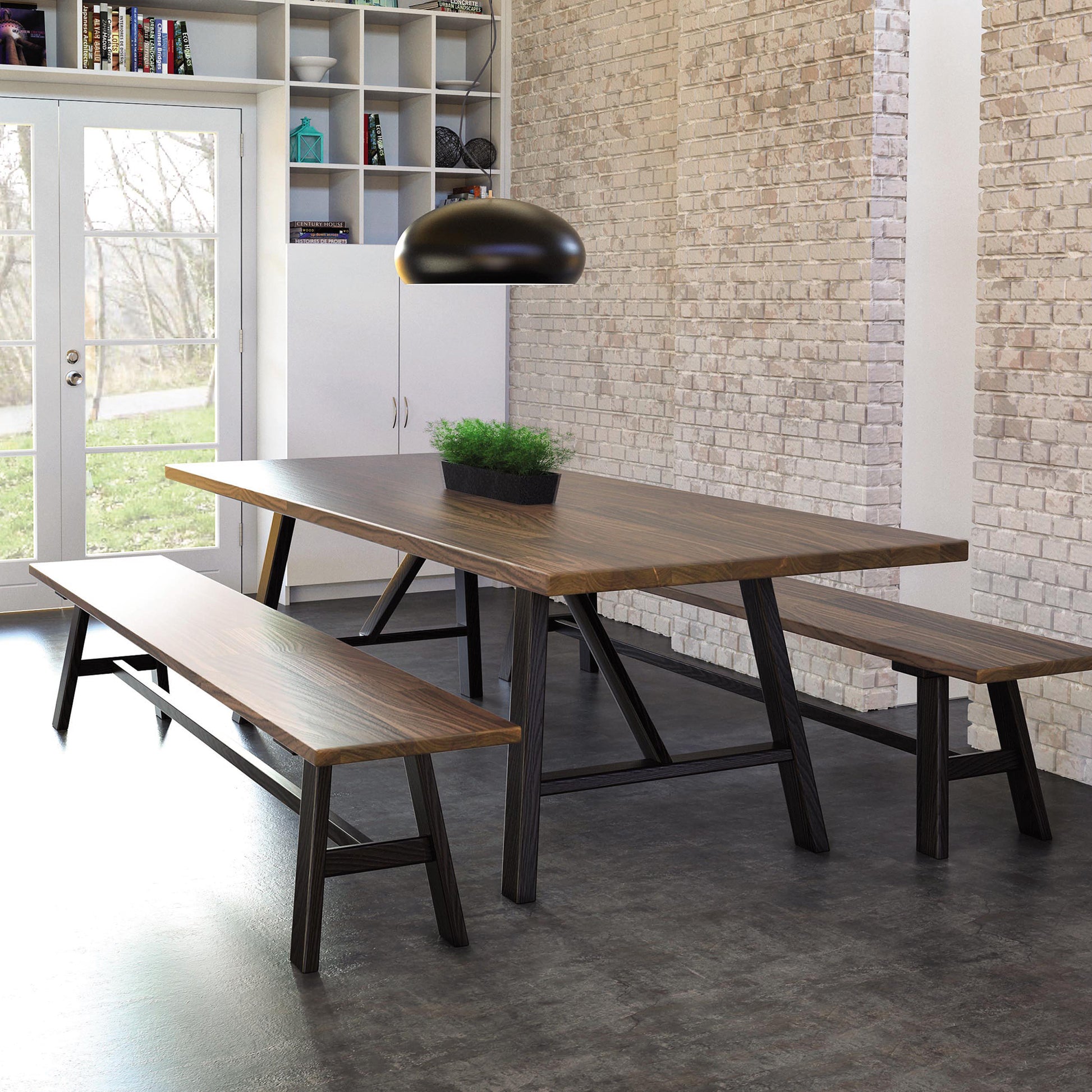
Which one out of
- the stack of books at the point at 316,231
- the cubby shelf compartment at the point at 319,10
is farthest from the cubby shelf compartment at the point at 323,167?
the cubby shelf compartment at the point at 319,10

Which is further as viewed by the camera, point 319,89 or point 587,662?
point 319,89

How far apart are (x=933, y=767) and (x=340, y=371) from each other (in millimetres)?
4157

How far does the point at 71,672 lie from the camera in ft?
16.2

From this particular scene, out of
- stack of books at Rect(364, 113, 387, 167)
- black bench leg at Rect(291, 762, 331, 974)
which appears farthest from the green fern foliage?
stack of books at Rect(364, 113, 387, 167)

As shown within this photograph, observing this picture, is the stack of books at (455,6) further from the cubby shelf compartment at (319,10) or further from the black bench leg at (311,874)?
the black bench leg at (311,874)

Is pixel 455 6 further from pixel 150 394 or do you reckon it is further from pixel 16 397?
pixel 16 397

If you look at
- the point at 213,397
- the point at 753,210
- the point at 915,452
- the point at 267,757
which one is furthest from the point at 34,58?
the point at 915,452

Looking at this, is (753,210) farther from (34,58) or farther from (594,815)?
(34,58)

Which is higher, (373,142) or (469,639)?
(373,142)

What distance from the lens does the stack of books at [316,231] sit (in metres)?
7.05

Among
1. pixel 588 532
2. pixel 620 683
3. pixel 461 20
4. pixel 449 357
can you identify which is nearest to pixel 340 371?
pixel 449 357

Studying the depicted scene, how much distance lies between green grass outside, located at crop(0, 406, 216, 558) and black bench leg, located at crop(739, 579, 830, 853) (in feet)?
13.6

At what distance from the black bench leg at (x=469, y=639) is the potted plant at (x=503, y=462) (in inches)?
33.2

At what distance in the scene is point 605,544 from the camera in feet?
11.6
